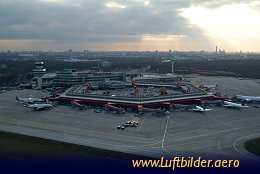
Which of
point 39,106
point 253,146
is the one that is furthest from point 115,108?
point 253,146

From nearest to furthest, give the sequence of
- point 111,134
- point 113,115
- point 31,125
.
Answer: point 111,134 → point 31,125 → point 113,115

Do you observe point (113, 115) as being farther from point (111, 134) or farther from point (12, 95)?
point (12, 95)

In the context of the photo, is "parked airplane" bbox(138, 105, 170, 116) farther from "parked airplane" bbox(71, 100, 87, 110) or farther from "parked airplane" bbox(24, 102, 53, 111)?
"parked airplane" bbox(24, 102, 53, 111)

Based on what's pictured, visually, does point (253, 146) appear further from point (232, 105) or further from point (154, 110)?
point (232, 105)

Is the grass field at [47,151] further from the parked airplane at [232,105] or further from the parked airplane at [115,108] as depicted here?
the parked airplane at [232,105]

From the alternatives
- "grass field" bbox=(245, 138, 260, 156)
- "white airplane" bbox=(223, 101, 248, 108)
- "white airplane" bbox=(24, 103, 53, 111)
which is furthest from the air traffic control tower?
"grass field" bbox=(245, 138, 260, 156)

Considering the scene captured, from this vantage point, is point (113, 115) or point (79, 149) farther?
point (113, 115)

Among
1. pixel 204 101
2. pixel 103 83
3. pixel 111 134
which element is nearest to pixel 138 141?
pixel 111 134
